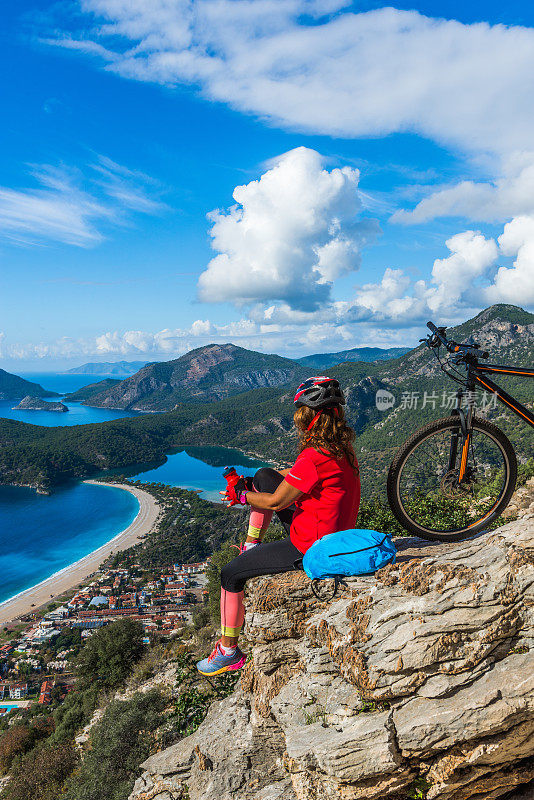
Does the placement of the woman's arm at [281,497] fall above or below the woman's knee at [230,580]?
above

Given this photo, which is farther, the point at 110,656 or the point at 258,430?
the point at 258,430

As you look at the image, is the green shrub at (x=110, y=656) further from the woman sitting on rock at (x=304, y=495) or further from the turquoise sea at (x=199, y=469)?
the turquoise sea at (x=199, y=469)

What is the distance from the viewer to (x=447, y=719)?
3.34 meters

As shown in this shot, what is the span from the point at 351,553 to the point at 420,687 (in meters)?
1.34

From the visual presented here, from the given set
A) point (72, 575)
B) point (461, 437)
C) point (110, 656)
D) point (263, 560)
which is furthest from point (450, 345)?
point (72, 575)

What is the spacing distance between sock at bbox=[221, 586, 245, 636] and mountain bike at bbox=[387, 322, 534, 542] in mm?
A: 2578

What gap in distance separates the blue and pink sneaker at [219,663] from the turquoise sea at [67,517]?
227ft

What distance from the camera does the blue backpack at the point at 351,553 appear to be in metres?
4.39

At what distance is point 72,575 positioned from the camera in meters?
63.8

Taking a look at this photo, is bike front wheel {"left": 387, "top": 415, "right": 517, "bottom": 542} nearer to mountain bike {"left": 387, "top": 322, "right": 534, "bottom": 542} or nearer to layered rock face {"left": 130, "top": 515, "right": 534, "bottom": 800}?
mountain bike {"left": 387, "top": 322, "right": 534, "bottom": 542}

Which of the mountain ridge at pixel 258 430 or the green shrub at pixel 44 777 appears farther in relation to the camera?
the mountain ridge at pixel 258 430

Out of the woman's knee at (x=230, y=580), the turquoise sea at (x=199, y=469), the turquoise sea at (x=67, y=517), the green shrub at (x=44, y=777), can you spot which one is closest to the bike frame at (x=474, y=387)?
the woman's knee at (x=230, y=580)

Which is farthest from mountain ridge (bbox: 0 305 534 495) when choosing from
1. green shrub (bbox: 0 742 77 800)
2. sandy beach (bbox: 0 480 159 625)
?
sandy beach (bbox: 0 480 159 625)

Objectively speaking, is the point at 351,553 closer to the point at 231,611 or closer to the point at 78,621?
the point at 231,611
